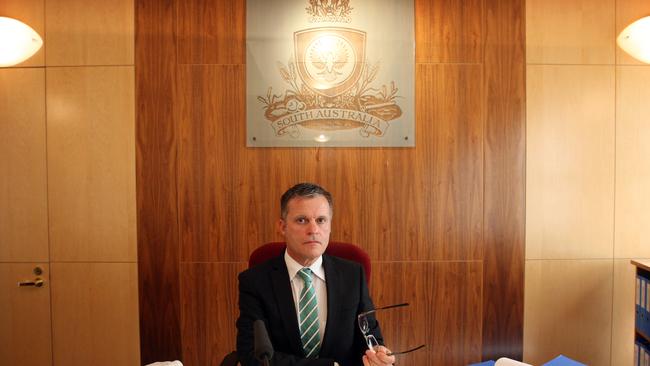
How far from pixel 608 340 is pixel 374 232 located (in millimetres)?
1814

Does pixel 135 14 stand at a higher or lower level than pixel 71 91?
higher

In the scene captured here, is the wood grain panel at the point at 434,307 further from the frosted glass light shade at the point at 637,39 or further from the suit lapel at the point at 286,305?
the frosted glass light shade at the point at 637,39

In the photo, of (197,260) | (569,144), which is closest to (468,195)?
(569,144)

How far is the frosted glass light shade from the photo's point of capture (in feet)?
8.94

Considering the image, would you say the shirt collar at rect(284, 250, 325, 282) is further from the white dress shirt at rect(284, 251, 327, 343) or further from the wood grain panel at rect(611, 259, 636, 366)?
the wood grain panel at rect(611, 259, 636, 366)

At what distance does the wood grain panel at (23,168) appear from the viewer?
2795 millimetres

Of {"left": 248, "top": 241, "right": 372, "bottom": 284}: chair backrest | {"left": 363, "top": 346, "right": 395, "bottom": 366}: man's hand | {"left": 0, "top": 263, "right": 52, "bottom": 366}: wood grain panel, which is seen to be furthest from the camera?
{"left": 0, "top": 263, "right": 52, "bottom": 366}: wood grain panel

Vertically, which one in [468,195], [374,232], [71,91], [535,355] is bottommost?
[535,355]

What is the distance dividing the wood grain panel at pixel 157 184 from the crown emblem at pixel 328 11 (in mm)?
956

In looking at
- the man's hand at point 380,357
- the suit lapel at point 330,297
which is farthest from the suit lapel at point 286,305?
the man's hand at point 380,357

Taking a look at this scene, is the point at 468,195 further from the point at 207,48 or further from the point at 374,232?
the point at 207,48

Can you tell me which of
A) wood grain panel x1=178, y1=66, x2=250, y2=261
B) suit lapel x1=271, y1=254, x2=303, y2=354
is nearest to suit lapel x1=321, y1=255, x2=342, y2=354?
suit lapel x1=271, y1=254, x2=303, y2=354

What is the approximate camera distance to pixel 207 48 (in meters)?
2.72

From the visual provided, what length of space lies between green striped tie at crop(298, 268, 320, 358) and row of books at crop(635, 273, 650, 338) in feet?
7.31
